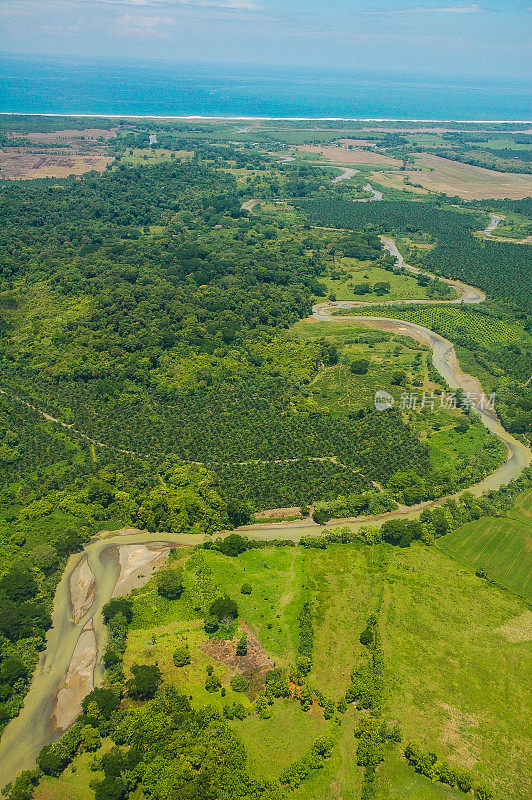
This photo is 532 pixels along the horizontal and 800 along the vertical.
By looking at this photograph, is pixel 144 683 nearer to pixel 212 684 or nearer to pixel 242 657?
pixel 212 684

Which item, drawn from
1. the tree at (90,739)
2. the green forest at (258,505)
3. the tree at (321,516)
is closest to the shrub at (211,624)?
the green forest at (258,505)

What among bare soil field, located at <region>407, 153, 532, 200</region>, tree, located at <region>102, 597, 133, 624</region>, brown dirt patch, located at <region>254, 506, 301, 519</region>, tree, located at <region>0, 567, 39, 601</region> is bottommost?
tree, located at <region>102, 597, 133, 624</region>

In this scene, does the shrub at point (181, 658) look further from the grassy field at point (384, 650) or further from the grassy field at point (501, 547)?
the grassy field at point (501, 547)

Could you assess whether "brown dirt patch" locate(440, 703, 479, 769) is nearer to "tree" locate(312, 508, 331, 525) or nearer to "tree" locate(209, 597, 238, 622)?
"tree" locate(209, 597, 238, 622)

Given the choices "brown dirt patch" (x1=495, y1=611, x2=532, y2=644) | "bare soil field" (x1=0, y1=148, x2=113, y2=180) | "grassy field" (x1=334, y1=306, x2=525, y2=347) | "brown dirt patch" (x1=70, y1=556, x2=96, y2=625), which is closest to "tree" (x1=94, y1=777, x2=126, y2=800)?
"brown dirt patch" (x1=70, y1=556, x2=96, y2=625)

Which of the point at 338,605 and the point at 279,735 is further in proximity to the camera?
the point at 338,605

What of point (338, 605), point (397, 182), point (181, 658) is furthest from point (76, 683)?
point (397, 182)
